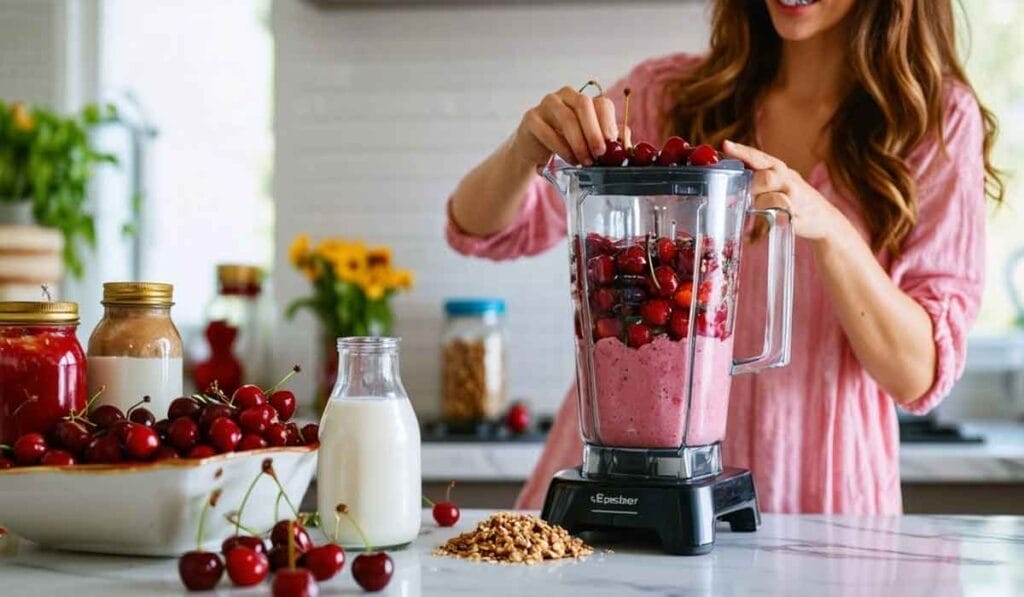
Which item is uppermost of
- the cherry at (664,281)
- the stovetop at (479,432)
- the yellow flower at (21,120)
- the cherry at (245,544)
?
the yellow flower at (21,120)

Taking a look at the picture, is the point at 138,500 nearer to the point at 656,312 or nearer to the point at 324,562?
the point at 324,562

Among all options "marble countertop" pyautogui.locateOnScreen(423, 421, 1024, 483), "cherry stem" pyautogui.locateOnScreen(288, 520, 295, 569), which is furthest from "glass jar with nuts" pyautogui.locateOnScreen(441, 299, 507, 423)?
"cherry stem" pyautogui.locateOnScreen(288, 520, 295, 569)

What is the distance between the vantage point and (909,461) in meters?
2.21

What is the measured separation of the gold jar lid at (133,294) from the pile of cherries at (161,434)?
95 mm

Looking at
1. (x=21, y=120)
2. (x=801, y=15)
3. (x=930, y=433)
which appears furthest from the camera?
(x=21, y=120)

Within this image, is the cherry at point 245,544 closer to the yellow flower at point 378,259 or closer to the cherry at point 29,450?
the cherry at point 29,450

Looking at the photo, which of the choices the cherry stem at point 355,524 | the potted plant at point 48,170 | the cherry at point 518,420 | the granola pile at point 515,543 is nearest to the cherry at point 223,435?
the cherry stem at point 355,524

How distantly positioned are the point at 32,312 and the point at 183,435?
7.3 inches

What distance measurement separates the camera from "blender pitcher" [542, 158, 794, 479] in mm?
1105

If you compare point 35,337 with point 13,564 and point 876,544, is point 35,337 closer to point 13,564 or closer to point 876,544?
point 13,564

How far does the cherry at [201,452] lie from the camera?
0.97 m

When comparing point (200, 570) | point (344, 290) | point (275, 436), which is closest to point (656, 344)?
point (275, 436)

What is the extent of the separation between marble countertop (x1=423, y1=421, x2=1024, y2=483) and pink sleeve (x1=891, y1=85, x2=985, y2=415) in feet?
2.48

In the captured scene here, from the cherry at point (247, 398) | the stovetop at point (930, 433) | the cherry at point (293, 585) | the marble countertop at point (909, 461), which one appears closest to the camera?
the cherry at point (293, 585)
